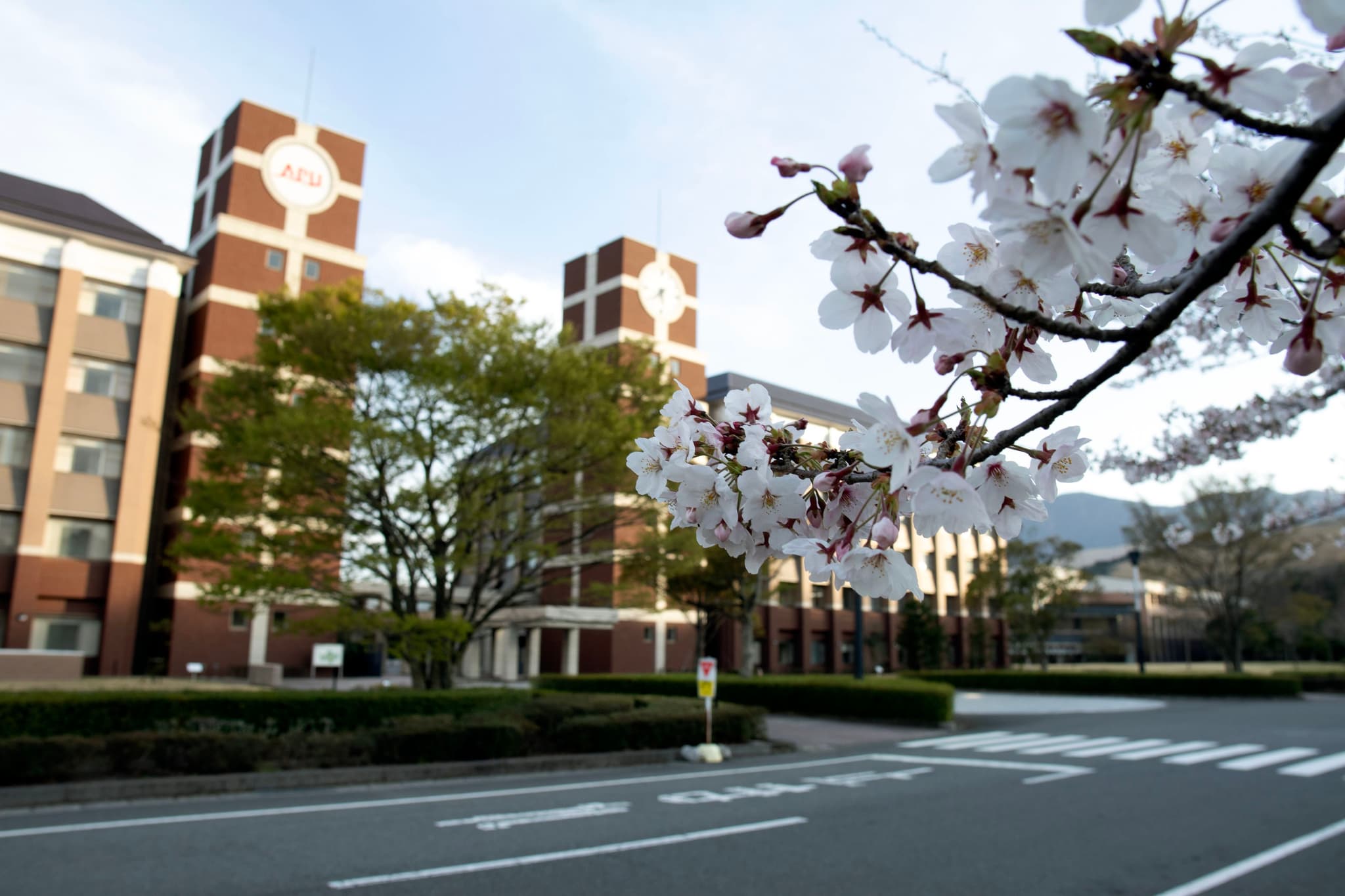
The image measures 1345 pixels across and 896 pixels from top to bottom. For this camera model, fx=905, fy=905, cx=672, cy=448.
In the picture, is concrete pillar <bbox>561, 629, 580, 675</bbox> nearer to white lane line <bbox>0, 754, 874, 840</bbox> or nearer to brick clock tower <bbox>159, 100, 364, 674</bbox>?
brick clock tower <bbox>159, 100, 364, 674</bbox>

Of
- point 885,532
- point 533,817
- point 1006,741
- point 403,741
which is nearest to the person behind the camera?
point 885,532

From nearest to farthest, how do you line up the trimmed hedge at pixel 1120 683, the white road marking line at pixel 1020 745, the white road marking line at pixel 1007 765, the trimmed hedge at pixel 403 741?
the trimmed hedge at pixel 403 741
the white road marking line at pixel 1007 765
the white road marking line at pixel 1020 745
the trimmed hedge at pixel 1120 683

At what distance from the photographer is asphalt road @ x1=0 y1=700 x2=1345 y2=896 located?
6.67 metres

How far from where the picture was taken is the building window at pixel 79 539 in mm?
30141

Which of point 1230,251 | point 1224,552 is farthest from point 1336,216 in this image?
point 1224,552

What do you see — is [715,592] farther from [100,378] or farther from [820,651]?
[100,378]

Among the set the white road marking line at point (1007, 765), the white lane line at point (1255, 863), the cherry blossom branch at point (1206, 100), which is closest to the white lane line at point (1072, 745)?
the white road marking line at point (1007, 765)

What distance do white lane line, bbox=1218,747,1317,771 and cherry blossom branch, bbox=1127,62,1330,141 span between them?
1544cm

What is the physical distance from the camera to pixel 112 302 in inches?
1252

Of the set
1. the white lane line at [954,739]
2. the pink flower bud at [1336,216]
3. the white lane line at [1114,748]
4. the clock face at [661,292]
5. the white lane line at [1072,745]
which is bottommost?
the white lane line at [954,739]

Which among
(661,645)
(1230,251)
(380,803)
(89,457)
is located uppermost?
(89,457)

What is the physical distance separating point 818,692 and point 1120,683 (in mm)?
17655

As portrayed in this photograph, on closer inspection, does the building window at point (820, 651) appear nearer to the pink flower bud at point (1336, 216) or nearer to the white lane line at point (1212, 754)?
the white lane line at point (1212, 754)

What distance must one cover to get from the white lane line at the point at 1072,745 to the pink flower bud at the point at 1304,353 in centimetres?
1591
